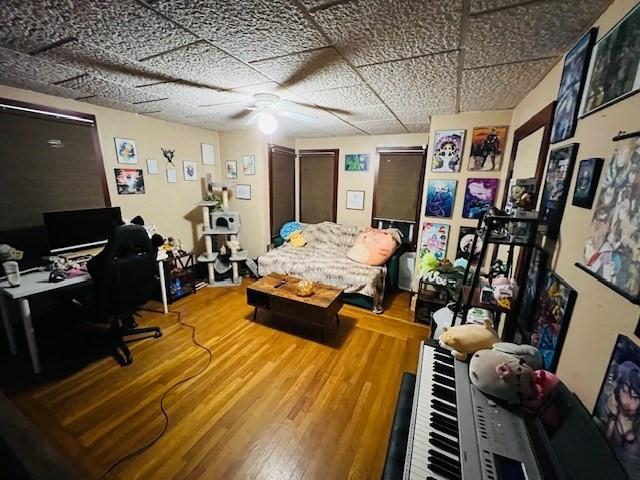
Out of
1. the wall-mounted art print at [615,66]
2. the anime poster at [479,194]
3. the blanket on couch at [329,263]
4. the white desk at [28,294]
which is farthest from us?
the blanket on couch at [329,263]

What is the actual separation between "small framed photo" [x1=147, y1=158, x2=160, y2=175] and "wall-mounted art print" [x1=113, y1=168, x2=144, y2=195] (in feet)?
0.38

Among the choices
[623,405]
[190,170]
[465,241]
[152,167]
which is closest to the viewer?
[623,405]

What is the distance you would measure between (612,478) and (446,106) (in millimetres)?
2521

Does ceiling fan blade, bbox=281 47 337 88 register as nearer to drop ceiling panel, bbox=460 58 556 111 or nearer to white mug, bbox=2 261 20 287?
drop ceiling panel, bbox=460 58 556 111

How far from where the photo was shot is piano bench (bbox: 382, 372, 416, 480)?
980 mm

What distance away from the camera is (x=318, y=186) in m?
4.47

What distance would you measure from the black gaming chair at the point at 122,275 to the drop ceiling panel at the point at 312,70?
5.19 feet

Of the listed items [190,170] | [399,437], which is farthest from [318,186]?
[399,437]

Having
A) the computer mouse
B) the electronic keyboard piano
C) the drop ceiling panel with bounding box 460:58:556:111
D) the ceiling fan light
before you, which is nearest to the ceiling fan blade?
the ceiling fan light

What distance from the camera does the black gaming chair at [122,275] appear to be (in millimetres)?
1911

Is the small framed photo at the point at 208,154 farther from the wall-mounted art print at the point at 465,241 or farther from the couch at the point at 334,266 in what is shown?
the wall-mounted art print at the point at 465,241

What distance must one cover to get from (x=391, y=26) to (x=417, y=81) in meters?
0.73

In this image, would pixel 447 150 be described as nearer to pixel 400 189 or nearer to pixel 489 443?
pixel 400 189

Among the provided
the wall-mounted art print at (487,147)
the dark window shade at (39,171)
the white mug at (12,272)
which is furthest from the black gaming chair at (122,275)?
the wall-mounted art print at (487,147)
